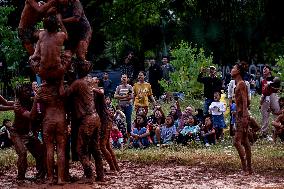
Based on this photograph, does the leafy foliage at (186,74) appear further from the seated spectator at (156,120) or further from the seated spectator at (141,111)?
the seated spectator at (141,111)

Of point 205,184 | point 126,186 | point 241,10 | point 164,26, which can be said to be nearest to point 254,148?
point 205,184

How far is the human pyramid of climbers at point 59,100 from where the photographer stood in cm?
899

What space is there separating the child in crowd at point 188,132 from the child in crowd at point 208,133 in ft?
0.57

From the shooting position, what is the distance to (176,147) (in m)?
14.2

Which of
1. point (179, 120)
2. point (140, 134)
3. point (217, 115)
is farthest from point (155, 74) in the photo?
point (140, 134)

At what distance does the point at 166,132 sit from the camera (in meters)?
14.9

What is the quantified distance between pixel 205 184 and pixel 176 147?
486 cm

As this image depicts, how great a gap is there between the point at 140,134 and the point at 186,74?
744 centimetres

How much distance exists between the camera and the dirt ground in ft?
29.8

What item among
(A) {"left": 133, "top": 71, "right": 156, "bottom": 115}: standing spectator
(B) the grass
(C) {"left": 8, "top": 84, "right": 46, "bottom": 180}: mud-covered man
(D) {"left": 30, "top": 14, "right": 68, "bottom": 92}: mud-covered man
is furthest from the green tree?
(D) {"left": 30, "top": 14, "right": 68, "bottom": 92}: mud-covered man

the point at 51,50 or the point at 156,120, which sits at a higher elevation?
the point at 51,50

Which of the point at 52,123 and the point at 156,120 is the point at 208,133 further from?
the point at 52,123

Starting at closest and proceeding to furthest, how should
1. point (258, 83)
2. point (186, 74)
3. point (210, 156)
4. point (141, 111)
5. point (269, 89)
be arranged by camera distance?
point (210, 156), point (141, 111), point (269, 89), point (186, 74), point (258, 83)

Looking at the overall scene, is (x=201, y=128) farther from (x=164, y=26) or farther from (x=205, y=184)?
(x=164, y=26)
